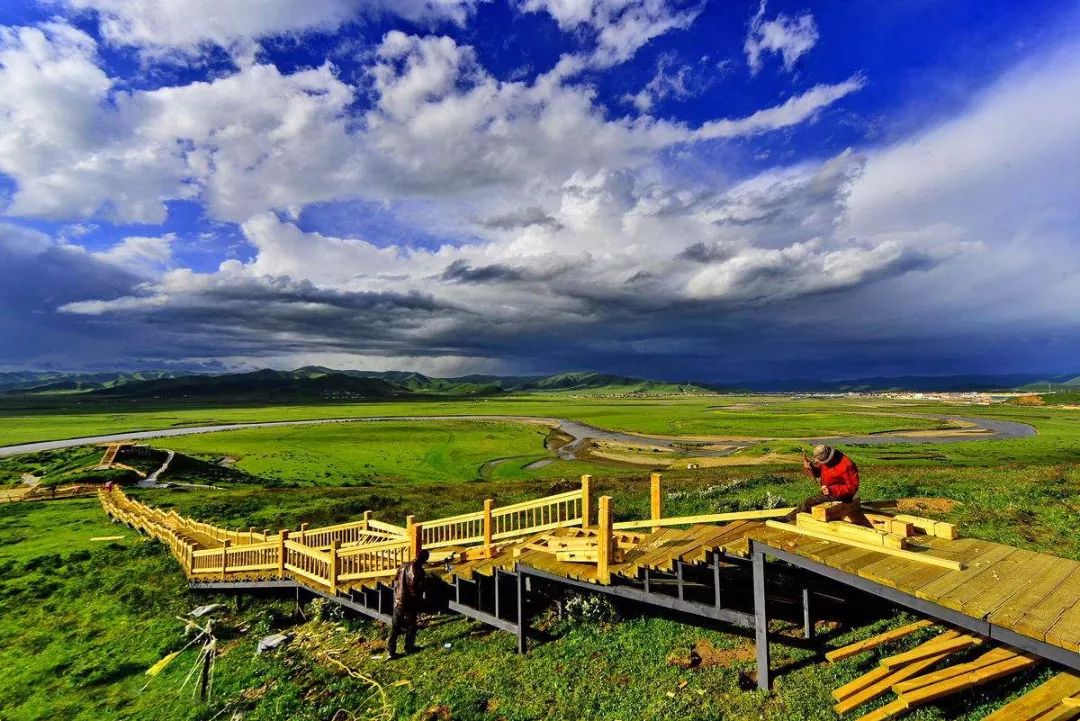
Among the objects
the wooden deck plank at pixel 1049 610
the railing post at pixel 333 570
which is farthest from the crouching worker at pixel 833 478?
the railing post at pixel 333 570

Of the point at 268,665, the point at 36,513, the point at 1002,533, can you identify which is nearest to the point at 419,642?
the point at 268,665

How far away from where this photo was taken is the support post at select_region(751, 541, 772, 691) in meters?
9.45

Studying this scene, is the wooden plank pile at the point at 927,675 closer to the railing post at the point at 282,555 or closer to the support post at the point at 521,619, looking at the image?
the support post at the point at 521,619

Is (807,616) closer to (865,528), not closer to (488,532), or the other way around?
(865,528)

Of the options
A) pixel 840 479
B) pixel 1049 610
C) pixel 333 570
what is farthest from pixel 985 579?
pixel 333 570

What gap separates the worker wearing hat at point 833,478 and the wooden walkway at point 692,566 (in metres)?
0.75

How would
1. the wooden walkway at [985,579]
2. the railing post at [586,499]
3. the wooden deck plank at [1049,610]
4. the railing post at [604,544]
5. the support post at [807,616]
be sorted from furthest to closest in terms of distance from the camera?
the railing post at [586,499], the support post at [807,616], the railing post at [604,544], the wooden walkway at [985,579], the wooden deck plank at [1049,610]

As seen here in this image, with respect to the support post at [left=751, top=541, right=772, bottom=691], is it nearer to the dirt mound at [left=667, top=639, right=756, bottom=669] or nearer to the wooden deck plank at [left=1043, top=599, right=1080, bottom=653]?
the dirt mound at [left=667, top=639, right=756, bottom=669]

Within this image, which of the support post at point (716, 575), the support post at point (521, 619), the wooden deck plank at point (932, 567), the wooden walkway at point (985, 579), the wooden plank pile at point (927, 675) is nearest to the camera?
the wooden walkway at point (985, 579)

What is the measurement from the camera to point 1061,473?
30062 millimetres

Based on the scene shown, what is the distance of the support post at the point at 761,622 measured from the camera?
9445 mm

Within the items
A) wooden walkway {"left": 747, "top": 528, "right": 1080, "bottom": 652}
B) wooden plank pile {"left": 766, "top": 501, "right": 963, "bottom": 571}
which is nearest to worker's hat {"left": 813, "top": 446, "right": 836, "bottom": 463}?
wooden plank pile {"left": 766, "top": 501, "right": 963, "bottom": 571}

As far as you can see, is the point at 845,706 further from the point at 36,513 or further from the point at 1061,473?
the point at 36,513

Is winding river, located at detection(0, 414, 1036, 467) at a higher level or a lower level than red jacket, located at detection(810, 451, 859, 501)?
lower
